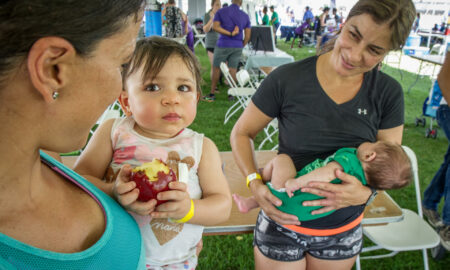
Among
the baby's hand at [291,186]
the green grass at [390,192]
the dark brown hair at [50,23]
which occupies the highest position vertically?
the dark brown hair at [50,23]

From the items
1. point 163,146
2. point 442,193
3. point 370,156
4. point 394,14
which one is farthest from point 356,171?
point 442,193

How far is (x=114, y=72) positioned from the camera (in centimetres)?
67

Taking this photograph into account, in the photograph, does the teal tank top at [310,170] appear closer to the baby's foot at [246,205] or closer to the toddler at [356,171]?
the toddler at [356,171]

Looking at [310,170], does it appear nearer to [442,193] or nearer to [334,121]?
[334,121]

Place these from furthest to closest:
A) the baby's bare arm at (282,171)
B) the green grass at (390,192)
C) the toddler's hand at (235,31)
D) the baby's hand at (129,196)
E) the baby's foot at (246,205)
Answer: the toddler's hand at (235,31)
the green grass at (390,192)
the baby's foot at (246,205)
the baby's bare arm at (282,171)
the baby's hand at (129,196)

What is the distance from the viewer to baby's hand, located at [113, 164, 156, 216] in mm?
901

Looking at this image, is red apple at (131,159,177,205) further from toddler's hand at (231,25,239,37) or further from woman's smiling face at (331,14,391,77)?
toddler's hand at (231,25,239,37)

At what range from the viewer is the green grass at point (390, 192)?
3041mm

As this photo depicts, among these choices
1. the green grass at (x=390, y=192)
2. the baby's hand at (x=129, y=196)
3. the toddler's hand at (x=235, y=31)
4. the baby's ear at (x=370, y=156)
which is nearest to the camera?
the baby's hand at (x=129, y=196)

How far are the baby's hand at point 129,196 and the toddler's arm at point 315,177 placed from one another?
808 mm

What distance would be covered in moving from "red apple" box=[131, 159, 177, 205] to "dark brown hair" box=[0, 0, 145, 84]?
42cm

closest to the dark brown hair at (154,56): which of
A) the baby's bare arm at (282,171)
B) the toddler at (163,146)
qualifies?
the toddler at (163,146)

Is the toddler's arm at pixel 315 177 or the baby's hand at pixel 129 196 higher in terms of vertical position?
the baby's hand at pixel 129 196

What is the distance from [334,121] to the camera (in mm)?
1553
